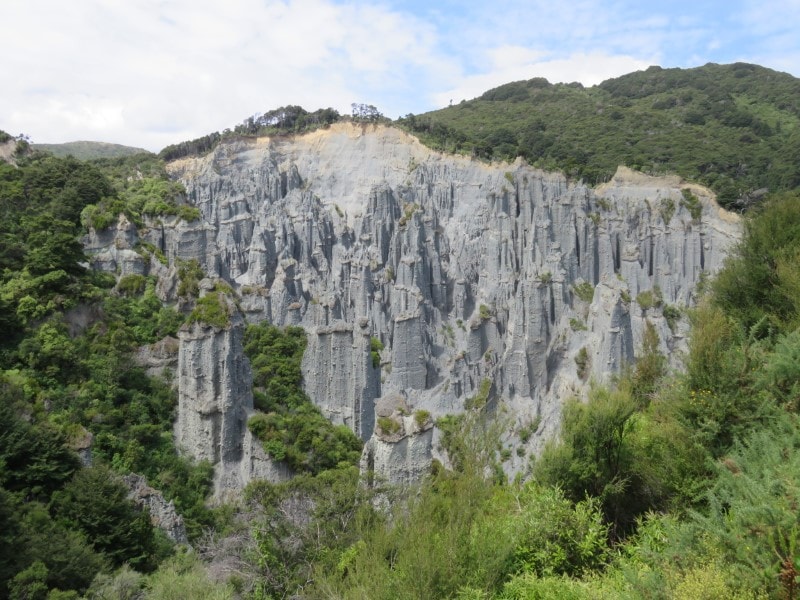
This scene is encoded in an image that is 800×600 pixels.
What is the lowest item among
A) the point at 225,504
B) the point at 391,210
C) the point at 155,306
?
the point at 225,504

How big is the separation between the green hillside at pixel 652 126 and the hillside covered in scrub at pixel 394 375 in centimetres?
127

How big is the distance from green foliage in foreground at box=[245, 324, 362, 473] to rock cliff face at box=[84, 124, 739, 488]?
1.20 meters

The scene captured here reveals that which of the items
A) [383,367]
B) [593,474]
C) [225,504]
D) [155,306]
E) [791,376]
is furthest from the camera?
[383,367]

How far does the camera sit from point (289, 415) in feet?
74.2

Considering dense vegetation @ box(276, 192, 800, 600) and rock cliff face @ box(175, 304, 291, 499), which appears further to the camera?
rock cliff face @ box(175, 304, 291, 499)

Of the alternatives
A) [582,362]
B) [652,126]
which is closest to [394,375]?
[582,362]

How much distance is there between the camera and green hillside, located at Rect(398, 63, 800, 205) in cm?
5306

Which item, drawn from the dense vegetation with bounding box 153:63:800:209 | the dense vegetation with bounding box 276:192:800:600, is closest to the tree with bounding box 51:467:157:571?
the dense vegetation with bounding box 276:192:800:600

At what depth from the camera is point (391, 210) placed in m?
46.9

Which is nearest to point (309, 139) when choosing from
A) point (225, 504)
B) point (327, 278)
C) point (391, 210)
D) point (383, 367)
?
point (391, 210)

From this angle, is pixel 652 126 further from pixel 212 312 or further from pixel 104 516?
pixel 104 516

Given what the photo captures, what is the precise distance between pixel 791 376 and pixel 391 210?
134 ft

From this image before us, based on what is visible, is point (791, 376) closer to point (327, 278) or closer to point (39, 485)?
point (39, 485)

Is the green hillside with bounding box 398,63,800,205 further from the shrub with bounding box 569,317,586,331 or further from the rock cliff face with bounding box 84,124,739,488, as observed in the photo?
the shrub with bounding box 569,317,586,331
